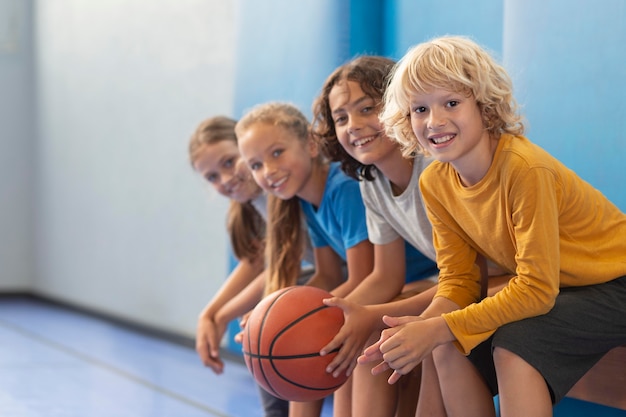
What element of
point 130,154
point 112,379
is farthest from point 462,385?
point 130,154

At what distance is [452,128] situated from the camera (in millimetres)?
1782

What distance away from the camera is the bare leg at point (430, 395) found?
194cm

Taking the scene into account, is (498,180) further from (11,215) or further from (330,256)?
(11,215)

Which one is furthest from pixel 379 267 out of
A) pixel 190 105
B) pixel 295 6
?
pixel 190 105

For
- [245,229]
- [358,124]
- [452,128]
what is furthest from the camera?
[245,229]

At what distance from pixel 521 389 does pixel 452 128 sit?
1.76ft

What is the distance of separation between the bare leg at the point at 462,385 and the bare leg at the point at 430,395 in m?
0.11

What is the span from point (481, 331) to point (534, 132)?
2.57ft

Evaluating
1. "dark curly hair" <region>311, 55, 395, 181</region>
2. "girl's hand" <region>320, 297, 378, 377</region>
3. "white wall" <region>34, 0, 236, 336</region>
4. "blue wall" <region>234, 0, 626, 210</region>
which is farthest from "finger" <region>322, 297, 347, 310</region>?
"white wall" <region>34, 0, 236, 336</region>

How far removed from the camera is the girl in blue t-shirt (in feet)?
7.83

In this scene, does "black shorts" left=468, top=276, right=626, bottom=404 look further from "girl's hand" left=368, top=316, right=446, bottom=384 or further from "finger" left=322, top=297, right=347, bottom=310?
"finger" left=322, top=297, right=347, bottom=310

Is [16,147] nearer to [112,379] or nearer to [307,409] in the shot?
[112,379]

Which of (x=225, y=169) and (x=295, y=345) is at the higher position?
(x=225, y=169)

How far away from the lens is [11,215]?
6.29 meters
